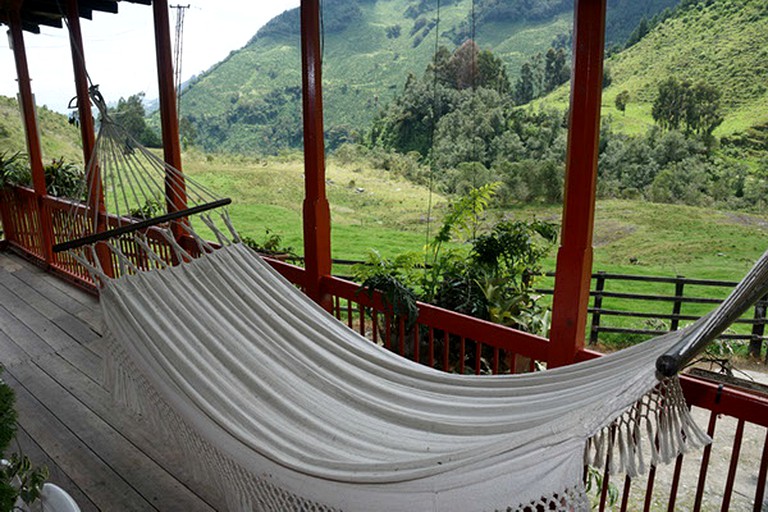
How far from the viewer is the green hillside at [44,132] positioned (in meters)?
6.67

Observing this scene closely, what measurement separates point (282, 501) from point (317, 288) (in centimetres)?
135

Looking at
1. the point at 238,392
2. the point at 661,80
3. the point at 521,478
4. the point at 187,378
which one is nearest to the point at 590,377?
the point at 521,478

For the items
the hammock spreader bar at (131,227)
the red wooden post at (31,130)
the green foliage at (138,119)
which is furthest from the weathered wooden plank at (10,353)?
the green foliage at (138,119)

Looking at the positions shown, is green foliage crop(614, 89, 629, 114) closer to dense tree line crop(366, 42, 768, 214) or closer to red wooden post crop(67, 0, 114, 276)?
dense tree line crop(366, 42, 768, 214)

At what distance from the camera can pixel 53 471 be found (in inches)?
81.9

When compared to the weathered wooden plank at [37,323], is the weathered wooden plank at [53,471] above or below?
below

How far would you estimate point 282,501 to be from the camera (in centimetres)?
136

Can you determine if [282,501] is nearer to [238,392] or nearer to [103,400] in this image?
[238,392]

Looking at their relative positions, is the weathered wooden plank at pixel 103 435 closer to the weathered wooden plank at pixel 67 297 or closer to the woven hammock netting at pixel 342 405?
the woven hammock netting at pixel 342 405

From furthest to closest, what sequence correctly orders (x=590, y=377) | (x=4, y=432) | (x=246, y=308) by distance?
(x=246, y=308)
(x=590, y=377)
(x=4, y=432)

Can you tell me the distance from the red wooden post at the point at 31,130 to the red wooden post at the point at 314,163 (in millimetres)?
3126

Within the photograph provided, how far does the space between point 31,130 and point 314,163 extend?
11.5 ft

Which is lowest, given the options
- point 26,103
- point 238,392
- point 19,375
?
point 19,375

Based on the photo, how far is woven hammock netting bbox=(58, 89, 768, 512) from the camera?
39.6 inches
